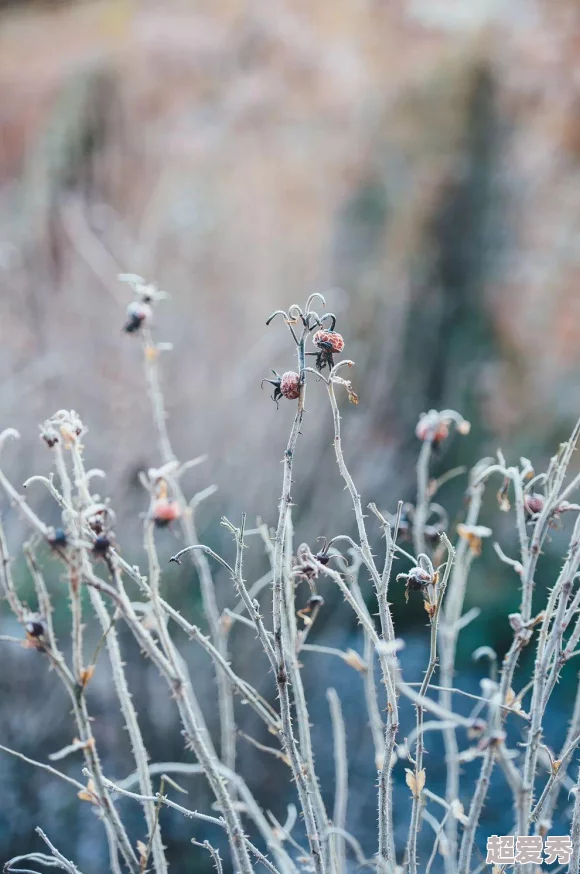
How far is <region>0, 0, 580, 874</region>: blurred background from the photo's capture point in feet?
5.47

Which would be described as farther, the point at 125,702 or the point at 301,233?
the point at 301,233

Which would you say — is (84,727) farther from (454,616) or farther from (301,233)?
(301,233)

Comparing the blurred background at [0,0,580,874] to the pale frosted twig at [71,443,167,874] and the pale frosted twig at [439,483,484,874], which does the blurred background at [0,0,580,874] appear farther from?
the pale frosted twig at [71,443,167,874]

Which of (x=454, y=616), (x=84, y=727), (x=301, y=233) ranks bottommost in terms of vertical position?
(x=84, y=727)

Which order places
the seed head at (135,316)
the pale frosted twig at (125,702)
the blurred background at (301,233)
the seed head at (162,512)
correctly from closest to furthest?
the seed head at (162,512)
the pale frosted twig at (125,702)
the seed head at (135,316)
the blurred background at (301,233)

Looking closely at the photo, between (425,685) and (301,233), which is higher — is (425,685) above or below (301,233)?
below

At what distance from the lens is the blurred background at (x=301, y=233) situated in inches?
65.7

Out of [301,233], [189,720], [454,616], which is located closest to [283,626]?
[189,720]

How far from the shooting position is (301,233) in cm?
190

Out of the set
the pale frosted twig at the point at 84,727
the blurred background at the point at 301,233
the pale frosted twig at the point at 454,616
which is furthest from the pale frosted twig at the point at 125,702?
the blurred background at the point at 301,233

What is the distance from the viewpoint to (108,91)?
203 centimetres

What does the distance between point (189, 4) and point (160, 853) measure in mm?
2138

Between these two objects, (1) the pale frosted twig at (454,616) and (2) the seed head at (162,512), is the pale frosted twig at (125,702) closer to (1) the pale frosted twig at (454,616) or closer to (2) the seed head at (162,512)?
(2) the seed head at (162,512)

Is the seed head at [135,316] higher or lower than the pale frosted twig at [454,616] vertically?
higher
